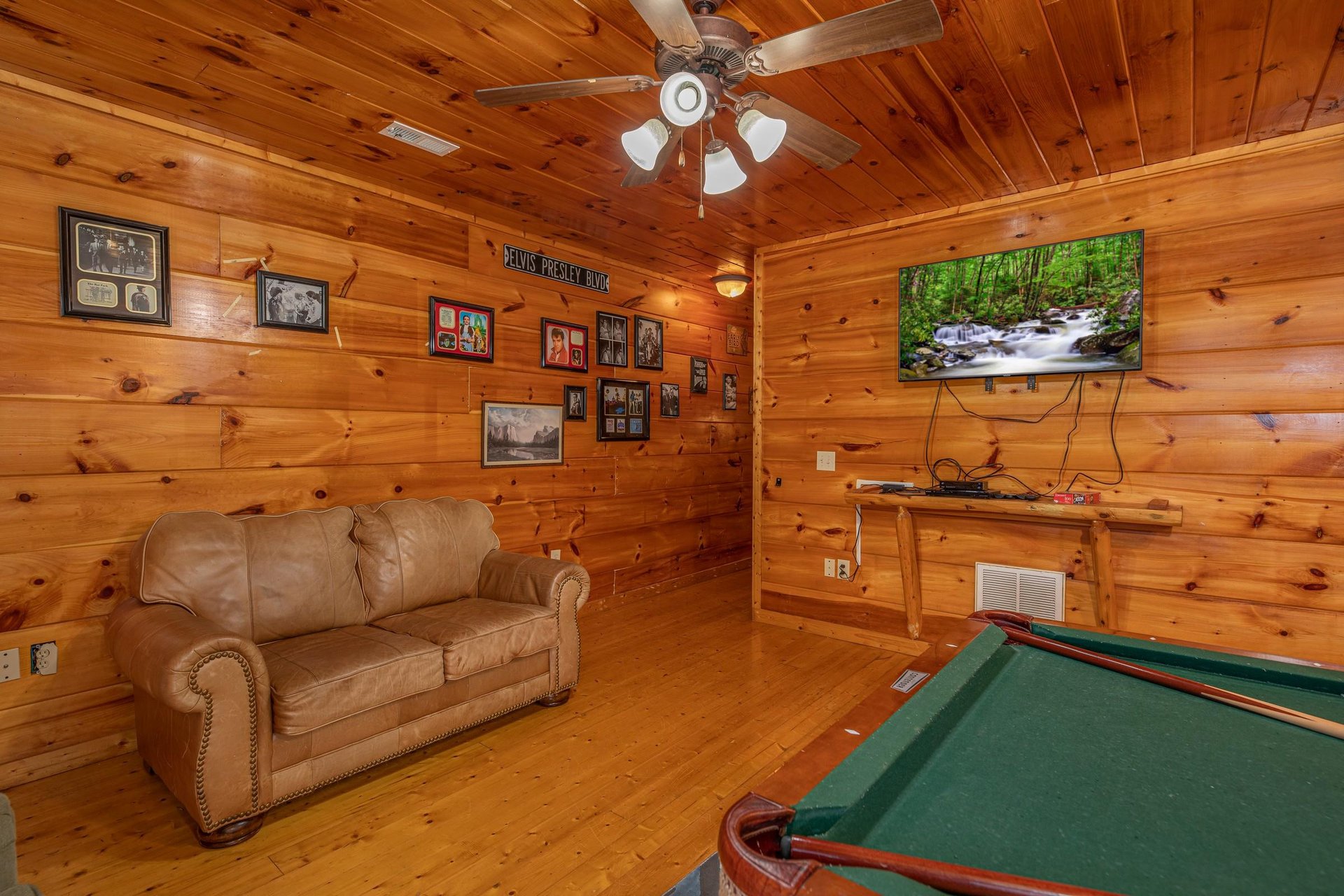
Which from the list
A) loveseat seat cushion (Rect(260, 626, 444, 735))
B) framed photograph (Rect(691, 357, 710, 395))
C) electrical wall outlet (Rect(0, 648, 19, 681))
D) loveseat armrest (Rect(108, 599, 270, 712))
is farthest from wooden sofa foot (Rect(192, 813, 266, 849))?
framed photograph (Rect(691, 357, 710, 395))

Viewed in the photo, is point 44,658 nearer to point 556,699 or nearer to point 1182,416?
point 556,699

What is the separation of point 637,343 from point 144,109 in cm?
307

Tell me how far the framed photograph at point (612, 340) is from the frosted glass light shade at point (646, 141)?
108 inches

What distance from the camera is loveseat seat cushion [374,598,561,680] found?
100 inches

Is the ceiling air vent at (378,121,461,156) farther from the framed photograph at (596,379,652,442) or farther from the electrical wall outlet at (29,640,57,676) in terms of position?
the electrical wall outlet at (29,640,57,676)

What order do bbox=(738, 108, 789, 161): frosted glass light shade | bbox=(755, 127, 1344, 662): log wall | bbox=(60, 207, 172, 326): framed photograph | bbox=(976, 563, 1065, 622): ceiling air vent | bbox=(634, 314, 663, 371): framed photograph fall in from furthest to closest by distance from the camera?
bbox=(634, 314, 663, 371): framed photograph, bbox=(976, 563, 1065, 622): ceiling air vent, bbox=(755, 127, 1344, 662): log wall, bbox=(60, 207, 172, 326): framed photograph, bbox=(738, 108, 789, 161): frosted glass light shade

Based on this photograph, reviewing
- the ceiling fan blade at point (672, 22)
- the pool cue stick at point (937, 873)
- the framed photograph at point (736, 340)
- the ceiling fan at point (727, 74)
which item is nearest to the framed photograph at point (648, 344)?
the framed photograph at point (736, 340)

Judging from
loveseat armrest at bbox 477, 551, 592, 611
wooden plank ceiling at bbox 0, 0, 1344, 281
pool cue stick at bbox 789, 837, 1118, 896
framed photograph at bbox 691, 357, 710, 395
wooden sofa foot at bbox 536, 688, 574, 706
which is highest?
wooden plank ceiling at bbox 0, 0, 1344, 281

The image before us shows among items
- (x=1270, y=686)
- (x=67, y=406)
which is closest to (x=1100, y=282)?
(x=1270, y=686)

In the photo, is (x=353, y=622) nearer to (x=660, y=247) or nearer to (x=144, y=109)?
(x=144, y=109)

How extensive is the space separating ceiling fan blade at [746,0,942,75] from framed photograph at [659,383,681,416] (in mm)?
3540

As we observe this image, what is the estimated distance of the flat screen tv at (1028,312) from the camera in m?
3.05

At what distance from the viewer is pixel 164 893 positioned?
1.79 metres

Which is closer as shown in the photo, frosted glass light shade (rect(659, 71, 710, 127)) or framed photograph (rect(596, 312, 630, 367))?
frosted glass light shade (rect(659, 71, 710, 127))
